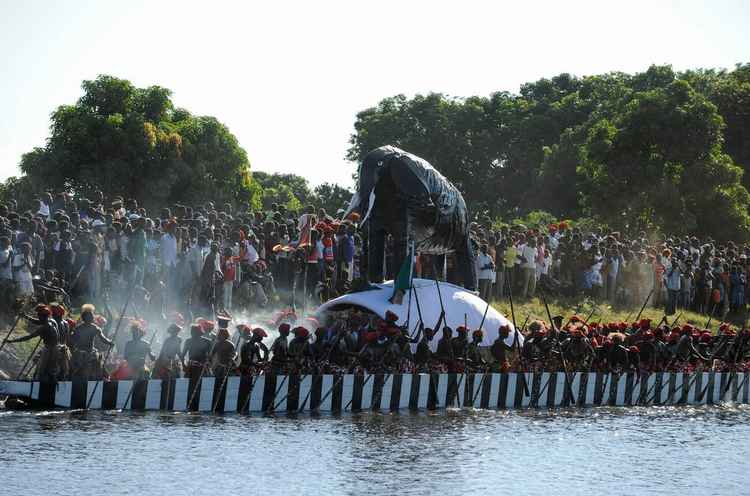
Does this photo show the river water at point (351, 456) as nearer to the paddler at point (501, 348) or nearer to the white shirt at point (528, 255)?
the paddler at point (501, 348)

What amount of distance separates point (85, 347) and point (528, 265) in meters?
18.0

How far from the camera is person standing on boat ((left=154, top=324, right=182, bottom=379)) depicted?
914 inches

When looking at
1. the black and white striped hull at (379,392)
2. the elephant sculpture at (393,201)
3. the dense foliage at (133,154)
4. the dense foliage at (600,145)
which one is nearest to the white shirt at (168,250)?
the elephant sculpture at (393,201)

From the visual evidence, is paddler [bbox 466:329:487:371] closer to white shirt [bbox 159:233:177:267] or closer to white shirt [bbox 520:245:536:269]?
white shirt [bbox 159:233:177:267]

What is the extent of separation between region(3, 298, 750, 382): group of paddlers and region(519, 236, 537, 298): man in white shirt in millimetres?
4726

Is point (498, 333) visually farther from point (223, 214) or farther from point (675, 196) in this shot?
point (675, 196)

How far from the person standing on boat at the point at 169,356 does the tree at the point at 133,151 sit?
2127cm

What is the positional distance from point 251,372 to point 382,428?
8.62 ft

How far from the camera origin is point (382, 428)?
23.6 meters

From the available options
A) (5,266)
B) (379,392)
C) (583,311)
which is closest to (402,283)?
(379,392)

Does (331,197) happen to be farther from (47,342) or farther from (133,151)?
→ (47,342)

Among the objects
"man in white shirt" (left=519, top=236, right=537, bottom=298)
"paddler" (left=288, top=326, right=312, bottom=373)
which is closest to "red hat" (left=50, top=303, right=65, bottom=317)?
"paddler" (left=288, top=326, right=312, bottom=373)

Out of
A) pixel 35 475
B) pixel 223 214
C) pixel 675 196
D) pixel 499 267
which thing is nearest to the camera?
pixel 35 475

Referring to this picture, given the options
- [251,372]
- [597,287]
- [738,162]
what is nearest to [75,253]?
[251,372]
